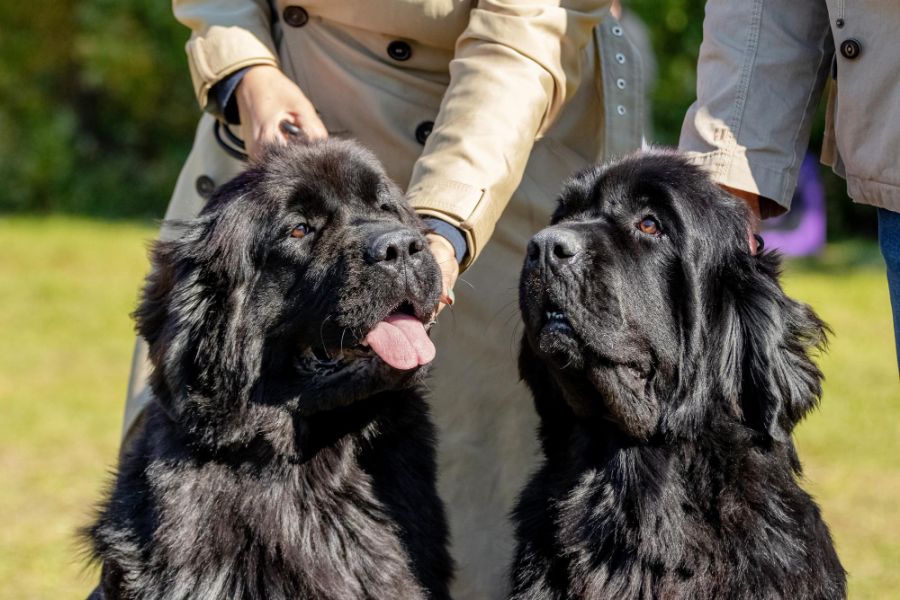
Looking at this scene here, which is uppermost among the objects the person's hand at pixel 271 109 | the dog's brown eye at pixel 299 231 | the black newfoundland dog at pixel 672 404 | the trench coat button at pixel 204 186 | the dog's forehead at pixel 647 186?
the person's hand at pixel 271 109

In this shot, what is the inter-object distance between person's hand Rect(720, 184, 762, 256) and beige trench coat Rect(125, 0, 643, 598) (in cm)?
55

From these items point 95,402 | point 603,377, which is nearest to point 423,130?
point 603,377

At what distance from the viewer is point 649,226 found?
3348mm

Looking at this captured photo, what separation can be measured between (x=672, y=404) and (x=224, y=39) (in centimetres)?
179

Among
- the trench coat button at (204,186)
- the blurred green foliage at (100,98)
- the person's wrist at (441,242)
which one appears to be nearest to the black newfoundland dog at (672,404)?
the person's wrist at (441,242)

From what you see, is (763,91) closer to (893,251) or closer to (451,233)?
(893,251)

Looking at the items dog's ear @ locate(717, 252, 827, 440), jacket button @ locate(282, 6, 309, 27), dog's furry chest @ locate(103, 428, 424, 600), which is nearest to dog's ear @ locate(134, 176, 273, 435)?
dog's furry chest @ locate(103, 428, 424, 600)

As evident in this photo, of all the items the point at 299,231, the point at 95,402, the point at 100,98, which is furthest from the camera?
the point at 100,98

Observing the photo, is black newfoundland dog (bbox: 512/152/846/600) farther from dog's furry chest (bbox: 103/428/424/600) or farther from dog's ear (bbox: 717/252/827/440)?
dog's furry chest (bbox: 103/428/424/600)

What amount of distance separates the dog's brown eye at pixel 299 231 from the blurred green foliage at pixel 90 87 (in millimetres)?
12622

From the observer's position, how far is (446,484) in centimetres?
420

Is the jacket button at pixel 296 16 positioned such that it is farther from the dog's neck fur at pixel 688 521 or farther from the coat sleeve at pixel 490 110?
the dog's neck fur at pixel 688 521

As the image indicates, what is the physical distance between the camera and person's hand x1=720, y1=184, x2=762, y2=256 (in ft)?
→ 11.1

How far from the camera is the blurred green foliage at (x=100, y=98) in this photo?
612 inches
